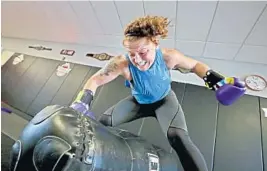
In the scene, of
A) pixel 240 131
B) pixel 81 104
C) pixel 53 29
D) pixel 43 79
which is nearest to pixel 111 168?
pixel 81 104

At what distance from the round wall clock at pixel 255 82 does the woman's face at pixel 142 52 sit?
113 cm

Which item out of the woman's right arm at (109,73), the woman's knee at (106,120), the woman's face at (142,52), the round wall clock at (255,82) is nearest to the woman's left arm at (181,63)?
the woman's face at (142,52)

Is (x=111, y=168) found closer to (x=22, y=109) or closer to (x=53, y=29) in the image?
(x=22, y=109)

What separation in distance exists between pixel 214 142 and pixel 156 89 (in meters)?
0.67

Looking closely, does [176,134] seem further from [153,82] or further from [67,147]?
[67,147]

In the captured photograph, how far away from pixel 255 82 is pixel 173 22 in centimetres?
81

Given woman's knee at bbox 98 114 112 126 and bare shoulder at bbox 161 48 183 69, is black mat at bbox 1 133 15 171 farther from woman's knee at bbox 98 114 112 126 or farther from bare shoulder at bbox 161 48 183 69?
bare shoulder at bbox 161 48 183 69

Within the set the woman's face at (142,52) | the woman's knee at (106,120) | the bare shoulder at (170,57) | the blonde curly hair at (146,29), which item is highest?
the blonde curly hair at (146,29)

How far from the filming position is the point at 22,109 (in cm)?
247

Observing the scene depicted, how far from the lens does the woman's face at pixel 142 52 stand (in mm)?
1309

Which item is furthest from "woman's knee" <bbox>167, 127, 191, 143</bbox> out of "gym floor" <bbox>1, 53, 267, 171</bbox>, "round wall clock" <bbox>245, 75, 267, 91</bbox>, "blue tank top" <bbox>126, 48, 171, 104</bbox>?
"round wall clock" <bbox>245, 75, 267, 91</bbox>

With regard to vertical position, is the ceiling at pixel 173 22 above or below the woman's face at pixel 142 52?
below

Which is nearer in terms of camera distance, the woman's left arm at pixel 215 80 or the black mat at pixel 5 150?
the woman's left arm at pixel 215 80

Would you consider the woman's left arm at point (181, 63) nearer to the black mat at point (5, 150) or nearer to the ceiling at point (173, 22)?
the ceiling at point (173, 22)
